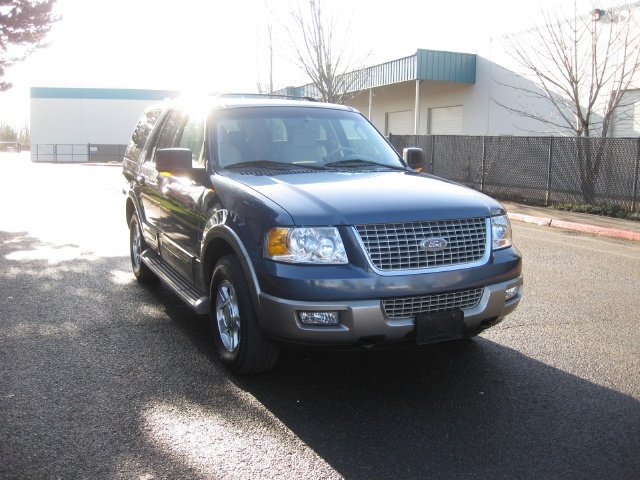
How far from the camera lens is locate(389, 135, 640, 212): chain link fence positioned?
1418 centimetres

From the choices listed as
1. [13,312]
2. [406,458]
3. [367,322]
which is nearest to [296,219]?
[367,322]

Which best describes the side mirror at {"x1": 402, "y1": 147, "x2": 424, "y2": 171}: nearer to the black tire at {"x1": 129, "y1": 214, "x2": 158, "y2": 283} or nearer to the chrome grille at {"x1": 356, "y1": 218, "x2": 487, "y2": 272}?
the chrome grille at {"x1": 356, "y1": 218, "x2": 487, "y2": 272}

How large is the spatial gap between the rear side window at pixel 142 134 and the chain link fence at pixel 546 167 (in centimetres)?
1042

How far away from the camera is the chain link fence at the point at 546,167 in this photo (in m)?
14.2

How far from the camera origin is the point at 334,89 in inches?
1017

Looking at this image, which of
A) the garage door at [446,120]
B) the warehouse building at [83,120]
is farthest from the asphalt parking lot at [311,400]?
the warehouse building at [83,120]

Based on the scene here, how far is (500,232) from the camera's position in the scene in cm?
452

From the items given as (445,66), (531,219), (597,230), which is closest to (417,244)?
(597,230)

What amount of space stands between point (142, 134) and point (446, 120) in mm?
21756

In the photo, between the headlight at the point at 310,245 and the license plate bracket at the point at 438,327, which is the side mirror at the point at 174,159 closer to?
the headlight at the point at 310,245

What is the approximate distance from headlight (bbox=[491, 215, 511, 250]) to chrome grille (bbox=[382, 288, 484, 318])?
1.45 feet

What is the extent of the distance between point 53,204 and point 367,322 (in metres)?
13.8

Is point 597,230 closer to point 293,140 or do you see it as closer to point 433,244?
point 293,140

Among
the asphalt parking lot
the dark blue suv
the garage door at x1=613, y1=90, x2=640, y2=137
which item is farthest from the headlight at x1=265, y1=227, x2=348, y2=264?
the garage door at x1=613, y1=90, x2=640, y2=137
